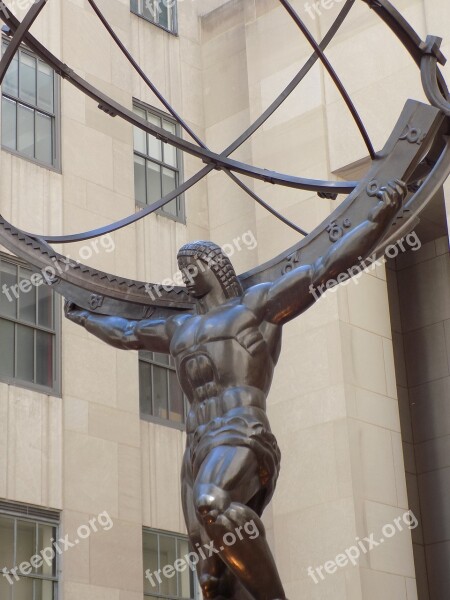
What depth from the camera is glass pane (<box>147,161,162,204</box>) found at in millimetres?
20578

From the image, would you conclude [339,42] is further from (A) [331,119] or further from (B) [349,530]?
→ (B) [349,530]

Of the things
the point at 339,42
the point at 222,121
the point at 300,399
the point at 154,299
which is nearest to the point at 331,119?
the point at 339,42

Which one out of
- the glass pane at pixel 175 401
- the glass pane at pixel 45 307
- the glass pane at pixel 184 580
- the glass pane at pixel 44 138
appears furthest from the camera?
the glass pane at pixel 175 401

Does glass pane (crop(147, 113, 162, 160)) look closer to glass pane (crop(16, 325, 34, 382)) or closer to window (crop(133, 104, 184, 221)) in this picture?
window (crop(133, 104, 184, 221))

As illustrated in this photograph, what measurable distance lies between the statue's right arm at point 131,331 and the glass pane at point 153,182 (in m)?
9.48

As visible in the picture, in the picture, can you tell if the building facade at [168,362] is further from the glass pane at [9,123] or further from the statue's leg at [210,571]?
the statue's leg at [210,571]

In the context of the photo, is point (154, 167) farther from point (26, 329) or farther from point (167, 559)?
point (167, 559)

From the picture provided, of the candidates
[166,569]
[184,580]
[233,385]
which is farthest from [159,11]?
[233,385]

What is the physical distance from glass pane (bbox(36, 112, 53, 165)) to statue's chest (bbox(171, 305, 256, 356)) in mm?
9015

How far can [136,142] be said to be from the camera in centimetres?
2070

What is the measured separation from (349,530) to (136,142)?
7.02 meters

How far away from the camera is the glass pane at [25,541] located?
1645 centimetres

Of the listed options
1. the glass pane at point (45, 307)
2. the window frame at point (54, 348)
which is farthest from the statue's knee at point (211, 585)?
the glass pane at point (45, 307)

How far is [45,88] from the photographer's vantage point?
1923 centimetres
